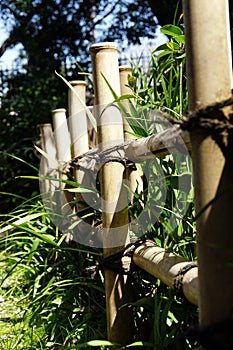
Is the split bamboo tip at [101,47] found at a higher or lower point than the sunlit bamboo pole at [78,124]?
higher

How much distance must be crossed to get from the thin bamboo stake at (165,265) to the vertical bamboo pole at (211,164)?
24 cm

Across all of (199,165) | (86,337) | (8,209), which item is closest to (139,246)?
(86,337)

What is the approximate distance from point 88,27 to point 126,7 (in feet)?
1.93

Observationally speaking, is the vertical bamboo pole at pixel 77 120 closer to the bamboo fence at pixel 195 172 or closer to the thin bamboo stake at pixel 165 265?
the bamboo fence at pixel 195 172

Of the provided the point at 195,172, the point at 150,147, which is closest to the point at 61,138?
the point at 150,147

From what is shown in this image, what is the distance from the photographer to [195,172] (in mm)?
973

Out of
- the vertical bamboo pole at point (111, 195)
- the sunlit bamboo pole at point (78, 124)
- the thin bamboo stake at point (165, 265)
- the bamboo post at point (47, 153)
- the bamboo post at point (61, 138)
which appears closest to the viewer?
the thin bamboo stake at point (165, 265)

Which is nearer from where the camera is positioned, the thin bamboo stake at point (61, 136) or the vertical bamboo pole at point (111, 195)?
the vertical bamboo pole at point (111, 195)

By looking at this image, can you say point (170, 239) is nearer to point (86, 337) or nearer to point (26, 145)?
point (86, 337)

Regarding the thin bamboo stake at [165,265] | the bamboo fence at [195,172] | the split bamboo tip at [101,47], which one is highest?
the split bamboo tip at [101,47]

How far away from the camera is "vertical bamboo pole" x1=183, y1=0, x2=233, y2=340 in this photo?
3.00 ft

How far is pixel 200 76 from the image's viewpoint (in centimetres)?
95

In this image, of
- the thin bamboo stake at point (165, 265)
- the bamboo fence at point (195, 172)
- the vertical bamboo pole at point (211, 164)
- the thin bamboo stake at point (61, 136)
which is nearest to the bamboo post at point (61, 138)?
the thin bamboo stake at point (61, 136)

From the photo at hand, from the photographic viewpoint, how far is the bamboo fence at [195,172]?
0.92m
